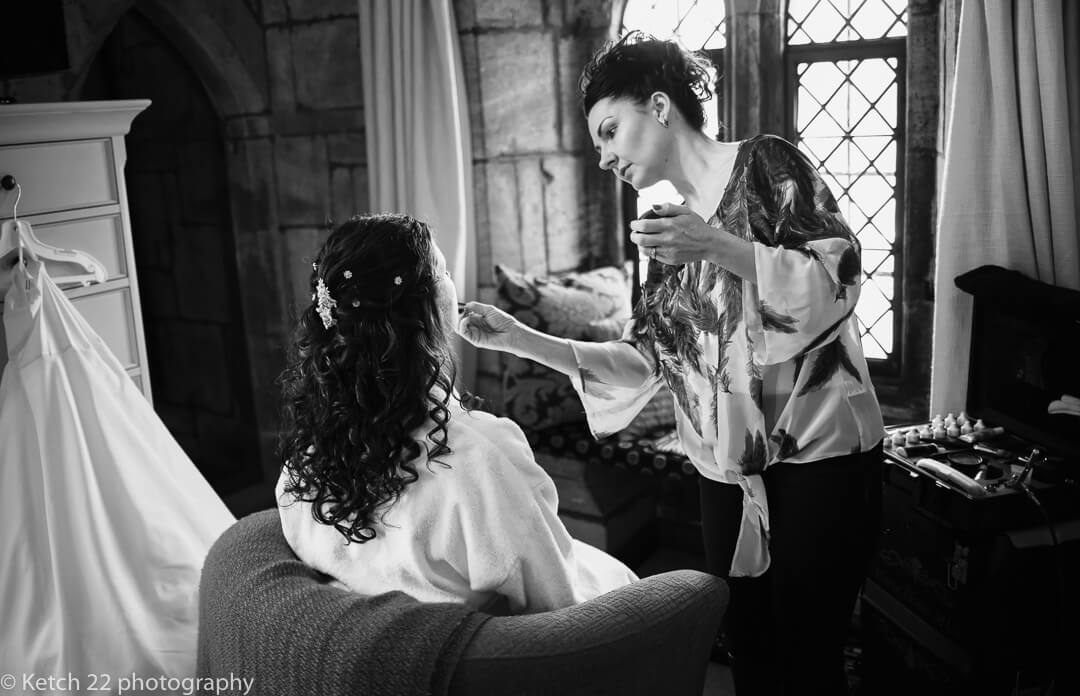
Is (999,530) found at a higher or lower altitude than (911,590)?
higher

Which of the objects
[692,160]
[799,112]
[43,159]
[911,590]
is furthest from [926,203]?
[43,159]

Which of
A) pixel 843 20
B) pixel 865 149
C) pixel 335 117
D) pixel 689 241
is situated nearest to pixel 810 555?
pixel 689 241

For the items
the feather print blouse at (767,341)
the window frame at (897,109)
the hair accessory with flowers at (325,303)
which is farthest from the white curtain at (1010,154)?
the hair accessory with flowers at (325,303)

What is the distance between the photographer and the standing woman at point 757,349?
1.45m

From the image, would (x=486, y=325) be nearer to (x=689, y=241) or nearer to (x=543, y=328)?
(x=689, y=241)

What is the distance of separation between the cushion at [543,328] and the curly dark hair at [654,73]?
1.34 metres

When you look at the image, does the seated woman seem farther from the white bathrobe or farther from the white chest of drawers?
the white chest of drawers

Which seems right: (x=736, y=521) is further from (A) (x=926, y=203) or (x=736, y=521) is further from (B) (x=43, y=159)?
(B) (x=43, y=159)

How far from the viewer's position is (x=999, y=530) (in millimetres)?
1806

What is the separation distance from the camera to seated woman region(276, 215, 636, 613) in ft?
4.50

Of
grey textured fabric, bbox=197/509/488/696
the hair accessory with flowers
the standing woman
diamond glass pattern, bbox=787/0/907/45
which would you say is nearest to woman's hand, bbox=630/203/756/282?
the standing woman

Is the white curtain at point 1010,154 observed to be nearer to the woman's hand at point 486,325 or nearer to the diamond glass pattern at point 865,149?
the diamond glass pattern at point 865,149

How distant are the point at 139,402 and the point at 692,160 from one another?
1.41 metres

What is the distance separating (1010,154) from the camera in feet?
7.08
